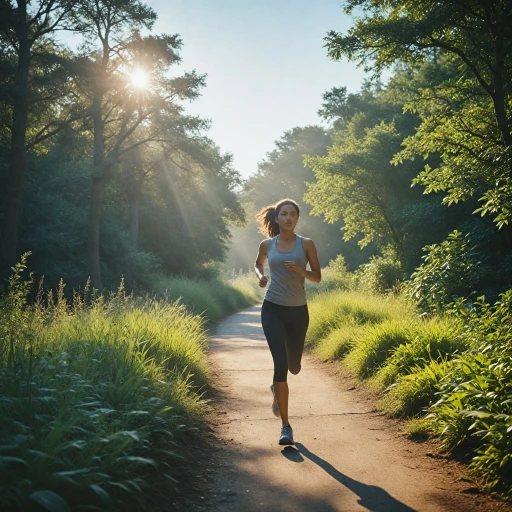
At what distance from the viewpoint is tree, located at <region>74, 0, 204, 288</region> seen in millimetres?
17031

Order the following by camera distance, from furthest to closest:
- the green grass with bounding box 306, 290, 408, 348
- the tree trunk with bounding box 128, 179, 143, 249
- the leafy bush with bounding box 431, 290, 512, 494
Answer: the tree trunk with bounding box 128, 179, 143, 249, the green grass with bounding box 306, 290, 408, 348, the leafy bush with bounding box 431, 290, 512, 494

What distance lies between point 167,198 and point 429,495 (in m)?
27.9

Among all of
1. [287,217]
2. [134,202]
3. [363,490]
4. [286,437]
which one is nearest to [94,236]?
[134,202]

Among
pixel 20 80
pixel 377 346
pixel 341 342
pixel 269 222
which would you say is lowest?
pixel 341 342

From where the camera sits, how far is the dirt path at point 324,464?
11.5 feet

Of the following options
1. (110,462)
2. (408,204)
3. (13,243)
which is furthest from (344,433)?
(408,204)

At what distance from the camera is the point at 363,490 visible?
3.72 m

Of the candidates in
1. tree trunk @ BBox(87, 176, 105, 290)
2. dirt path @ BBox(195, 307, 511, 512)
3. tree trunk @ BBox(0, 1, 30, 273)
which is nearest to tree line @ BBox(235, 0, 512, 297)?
dirt path @ BBox(195, 307, 511, 512)

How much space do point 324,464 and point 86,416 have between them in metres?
2.09

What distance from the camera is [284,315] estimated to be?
5.08 meters

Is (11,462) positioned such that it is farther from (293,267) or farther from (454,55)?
(454,55)

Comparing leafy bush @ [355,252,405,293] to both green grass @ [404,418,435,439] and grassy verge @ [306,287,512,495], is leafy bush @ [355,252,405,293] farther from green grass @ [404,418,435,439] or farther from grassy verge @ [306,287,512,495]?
green grass @ [404,418,435,439]

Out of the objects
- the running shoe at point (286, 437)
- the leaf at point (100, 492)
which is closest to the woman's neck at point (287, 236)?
the running shoe at point (286, 437)

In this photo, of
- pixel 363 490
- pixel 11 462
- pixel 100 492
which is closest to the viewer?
pixel 100 492
